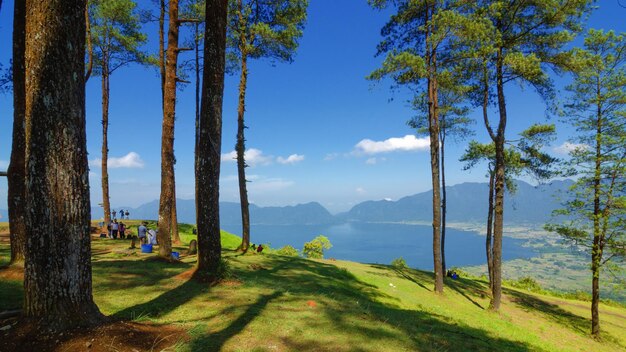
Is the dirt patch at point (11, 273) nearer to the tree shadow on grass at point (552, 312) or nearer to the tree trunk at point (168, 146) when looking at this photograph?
the tree trunk at point (168, 146)

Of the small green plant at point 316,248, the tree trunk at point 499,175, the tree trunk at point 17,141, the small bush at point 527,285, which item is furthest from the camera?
the small green plant at point 316,248

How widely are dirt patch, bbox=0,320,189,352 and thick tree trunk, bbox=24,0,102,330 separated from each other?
0.50ft

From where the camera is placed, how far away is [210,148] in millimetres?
7680

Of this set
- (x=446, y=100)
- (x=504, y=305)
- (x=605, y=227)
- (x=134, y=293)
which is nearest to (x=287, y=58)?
(x=446, y=100)

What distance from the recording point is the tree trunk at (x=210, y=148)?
7645 millimetres

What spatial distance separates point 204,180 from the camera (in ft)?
25.3

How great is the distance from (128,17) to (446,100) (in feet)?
68.2

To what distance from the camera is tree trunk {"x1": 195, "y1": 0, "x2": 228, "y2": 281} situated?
25.1 feet

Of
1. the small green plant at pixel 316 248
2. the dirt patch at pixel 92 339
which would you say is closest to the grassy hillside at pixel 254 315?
the dirt patch at pixel 92 339

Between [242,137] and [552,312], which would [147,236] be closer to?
[242,137]

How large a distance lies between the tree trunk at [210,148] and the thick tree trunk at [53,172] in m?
3.74

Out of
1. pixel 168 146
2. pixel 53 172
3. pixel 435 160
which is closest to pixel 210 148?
pixel 168 146

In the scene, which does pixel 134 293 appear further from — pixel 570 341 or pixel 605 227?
pixel 605 227

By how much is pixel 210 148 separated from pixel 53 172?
161 inches
